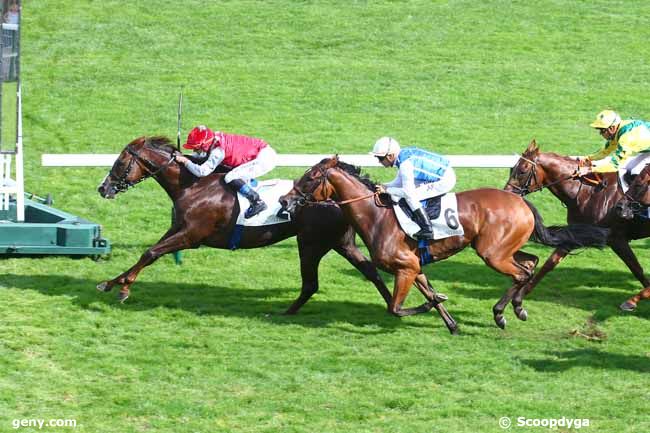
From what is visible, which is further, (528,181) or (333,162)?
(528,181)

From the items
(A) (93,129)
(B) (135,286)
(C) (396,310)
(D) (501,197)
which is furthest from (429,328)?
(A) (93,129)

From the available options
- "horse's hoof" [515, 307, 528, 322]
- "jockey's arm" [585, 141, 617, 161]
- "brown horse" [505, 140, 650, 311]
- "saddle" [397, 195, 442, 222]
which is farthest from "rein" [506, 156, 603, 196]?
"saddle" [397, 195, 442, 222]

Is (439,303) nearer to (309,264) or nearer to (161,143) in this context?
(309,264)

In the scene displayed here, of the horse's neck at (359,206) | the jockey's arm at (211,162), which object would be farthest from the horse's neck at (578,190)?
the jockey's arm at (211,162)

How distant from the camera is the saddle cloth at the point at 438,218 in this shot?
10.4 metres

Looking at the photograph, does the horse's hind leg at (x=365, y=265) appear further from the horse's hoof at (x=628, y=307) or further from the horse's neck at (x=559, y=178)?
the horse's hoof at (x=628, y=307)

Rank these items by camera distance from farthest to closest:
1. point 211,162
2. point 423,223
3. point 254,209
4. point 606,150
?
point 606,150, point 211,162, point 254,209, point 423,223

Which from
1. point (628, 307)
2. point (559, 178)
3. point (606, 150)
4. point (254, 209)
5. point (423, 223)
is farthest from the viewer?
point (606, 150)

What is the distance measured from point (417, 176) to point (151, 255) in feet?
8.97

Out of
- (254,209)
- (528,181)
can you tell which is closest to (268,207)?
(254,209)

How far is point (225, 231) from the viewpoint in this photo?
11203 mm

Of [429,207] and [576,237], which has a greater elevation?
[429,207]

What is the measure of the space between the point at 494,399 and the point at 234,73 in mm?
13168

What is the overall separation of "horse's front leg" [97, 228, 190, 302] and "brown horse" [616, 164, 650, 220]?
4.31 m
